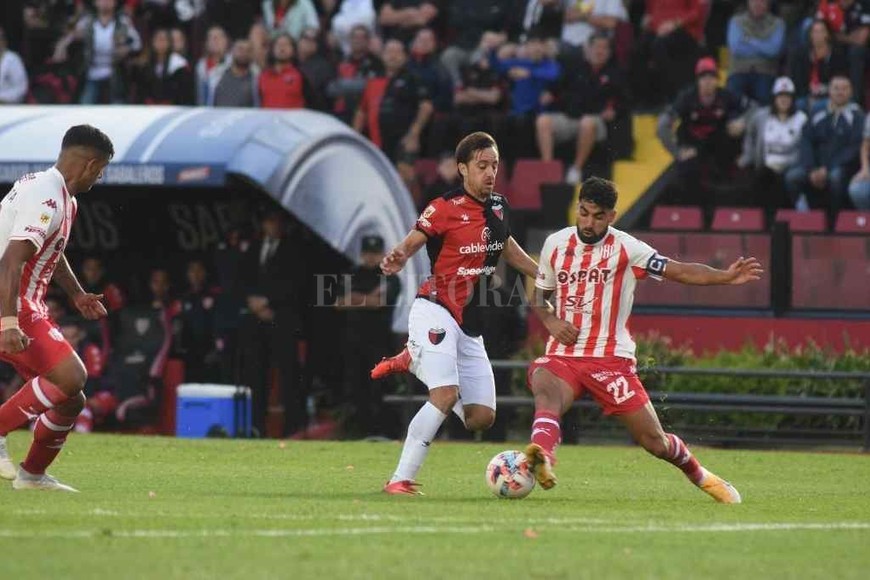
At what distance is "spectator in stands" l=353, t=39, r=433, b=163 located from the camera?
22.9 meters

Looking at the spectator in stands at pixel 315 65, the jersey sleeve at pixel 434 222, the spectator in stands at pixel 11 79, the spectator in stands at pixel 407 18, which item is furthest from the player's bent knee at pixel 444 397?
the spectator in stands at pixel 11 79

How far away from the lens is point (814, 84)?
70.4 ft

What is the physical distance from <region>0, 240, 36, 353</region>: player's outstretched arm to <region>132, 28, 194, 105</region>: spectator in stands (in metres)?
13.6

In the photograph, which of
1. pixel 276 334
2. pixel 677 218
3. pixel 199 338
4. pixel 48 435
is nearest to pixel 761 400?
pixel 677 218

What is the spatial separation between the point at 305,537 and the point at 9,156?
12.3m

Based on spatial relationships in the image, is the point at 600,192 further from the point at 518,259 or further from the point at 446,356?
the point at 446,356

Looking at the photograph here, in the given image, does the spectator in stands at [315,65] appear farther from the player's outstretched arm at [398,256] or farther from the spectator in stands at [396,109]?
the player's outstretched arm at [398,256]

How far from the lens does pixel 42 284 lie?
10.9 metres

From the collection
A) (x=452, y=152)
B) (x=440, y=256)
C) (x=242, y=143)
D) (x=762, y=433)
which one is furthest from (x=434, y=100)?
(x=440, y=256)

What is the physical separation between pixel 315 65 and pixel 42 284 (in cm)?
1352

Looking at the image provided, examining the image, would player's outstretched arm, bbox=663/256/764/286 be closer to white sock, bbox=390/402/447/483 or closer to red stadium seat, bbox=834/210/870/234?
white sock, bbox=390/402/447/483

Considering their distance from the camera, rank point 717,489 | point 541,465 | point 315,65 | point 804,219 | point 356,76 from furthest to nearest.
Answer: point 315,65 < point 356,76 < point 804,219 < point 717,489 < point 541,465

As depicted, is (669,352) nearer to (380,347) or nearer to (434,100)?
(380,347)

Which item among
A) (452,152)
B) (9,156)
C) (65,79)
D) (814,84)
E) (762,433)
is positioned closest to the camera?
(762,433)
